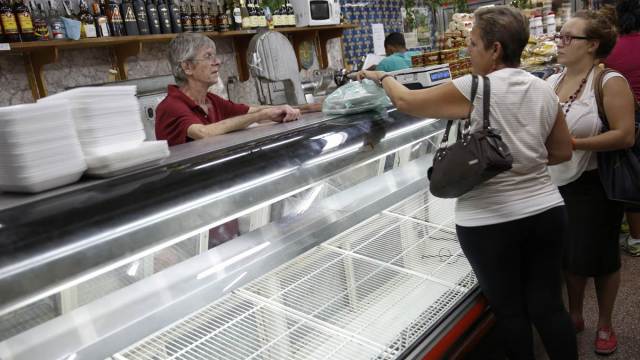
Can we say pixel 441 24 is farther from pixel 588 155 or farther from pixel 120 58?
pixel 588 155

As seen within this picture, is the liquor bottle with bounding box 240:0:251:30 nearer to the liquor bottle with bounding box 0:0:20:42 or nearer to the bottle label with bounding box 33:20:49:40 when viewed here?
the bottle label with bounding box 33:20:49:40

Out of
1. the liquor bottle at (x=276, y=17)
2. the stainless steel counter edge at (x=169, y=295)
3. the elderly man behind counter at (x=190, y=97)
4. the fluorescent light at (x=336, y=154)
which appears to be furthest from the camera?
the liquor bottle at (x=276, y=17)

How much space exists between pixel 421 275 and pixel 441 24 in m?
5.35

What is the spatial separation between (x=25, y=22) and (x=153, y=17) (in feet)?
3.01

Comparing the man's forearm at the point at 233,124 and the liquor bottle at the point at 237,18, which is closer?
the man's forearm at the point at 233,124

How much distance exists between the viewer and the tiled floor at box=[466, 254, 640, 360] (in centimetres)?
198

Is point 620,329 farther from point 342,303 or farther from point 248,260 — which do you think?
point 248,260

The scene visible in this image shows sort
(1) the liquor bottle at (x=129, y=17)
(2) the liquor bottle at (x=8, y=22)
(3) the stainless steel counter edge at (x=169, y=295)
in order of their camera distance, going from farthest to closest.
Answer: (1) the liquor bottle at (x=129, y=17) → (2) the liquor bottle at (x=8, y=22) → (3) the stainless steel counter edge at (x=169, y=295)

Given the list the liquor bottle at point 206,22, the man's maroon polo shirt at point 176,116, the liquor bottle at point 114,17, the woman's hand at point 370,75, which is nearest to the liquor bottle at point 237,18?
the liquor bottle at point 206,22

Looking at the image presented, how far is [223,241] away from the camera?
119 cm

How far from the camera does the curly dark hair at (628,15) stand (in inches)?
117

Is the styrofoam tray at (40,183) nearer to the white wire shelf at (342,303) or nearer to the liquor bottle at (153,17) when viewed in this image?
the white wire shelf at (342,303)

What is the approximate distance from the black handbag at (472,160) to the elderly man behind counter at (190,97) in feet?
2.58

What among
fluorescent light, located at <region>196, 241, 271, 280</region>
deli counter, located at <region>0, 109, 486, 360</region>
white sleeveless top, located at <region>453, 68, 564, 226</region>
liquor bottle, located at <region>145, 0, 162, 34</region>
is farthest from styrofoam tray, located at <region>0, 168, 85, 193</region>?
liquor bottle, located at <region>145, 0, 162, 34</region>
